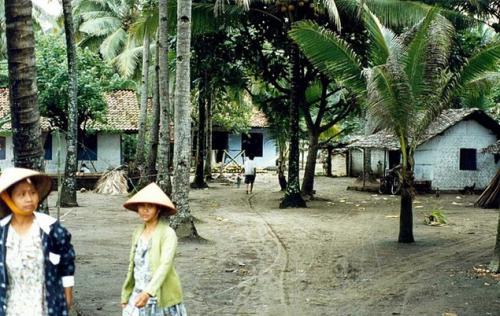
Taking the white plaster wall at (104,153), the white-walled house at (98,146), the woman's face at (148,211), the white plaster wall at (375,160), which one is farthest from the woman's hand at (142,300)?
the white plaster wall at (375,160)

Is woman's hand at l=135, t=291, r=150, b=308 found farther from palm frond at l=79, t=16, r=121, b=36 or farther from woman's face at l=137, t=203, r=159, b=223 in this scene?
palm frond at l=79, t=16, r=121, b=36

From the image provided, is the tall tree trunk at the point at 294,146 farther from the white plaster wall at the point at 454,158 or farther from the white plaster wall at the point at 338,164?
the white plaster wall at the point at 338,164

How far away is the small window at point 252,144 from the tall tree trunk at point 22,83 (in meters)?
34.3

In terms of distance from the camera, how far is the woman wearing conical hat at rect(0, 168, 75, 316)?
3.76 metres

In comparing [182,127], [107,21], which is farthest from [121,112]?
[182,127]

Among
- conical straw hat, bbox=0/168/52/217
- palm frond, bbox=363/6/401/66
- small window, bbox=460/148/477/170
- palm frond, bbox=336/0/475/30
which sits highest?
palm frond, bbox=336/0/475/30

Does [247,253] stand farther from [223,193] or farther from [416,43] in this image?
[223,193]

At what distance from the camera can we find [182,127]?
38.8ft

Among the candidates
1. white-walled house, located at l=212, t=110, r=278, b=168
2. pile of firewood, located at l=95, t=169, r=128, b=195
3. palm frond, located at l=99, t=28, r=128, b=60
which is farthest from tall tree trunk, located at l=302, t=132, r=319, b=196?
white-walled house, located at l=212, t=110, r=278, b=168

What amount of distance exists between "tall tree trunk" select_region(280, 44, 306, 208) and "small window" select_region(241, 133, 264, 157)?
67.6 feet

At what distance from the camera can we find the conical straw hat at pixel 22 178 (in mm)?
3803

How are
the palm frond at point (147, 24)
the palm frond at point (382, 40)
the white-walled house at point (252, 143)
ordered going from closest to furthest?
the palm frond at point (382, 40) → the palm frond at point (147, 24) → the white-walled house at point (252, 143)

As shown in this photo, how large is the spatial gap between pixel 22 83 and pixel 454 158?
22060 mm

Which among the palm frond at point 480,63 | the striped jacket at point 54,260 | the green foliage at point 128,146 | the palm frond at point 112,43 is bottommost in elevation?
the striped jacket at point 54,260
